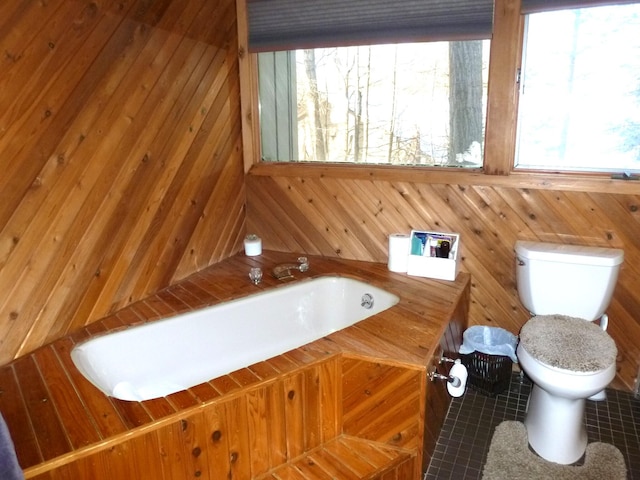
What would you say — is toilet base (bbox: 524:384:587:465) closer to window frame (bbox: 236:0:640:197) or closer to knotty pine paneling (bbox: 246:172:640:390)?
knotty pine paneling (bbox: 246:172:640:390)

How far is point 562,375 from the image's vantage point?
1916 millimetres

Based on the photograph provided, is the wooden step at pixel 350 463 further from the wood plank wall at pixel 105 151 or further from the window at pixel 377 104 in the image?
the window at pixel 377 104

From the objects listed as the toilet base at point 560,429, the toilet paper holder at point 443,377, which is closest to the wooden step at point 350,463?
the toilet paper holder at point 443,377

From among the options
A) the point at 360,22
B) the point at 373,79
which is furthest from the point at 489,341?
the point at 360,22

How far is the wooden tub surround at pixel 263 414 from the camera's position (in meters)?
1.54

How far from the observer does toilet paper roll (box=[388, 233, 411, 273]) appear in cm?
279

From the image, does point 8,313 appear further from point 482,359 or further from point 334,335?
point 482,359

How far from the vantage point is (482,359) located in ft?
8.17

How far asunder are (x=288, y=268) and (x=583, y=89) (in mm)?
1751

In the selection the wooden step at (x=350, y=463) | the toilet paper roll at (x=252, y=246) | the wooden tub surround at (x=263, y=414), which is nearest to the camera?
the wooden tub surround at (x=263, y=414)

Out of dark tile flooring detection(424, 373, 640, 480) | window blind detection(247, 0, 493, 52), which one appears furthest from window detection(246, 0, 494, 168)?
dark tile flooring detection(424, 373, 640, 480)

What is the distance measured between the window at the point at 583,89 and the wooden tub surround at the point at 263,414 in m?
1.02

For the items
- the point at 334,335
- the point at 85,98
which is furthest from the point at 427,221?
the point at 85,98

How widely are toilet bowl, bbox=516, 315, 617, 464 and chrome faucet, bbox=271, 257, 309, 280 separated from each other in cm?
124
